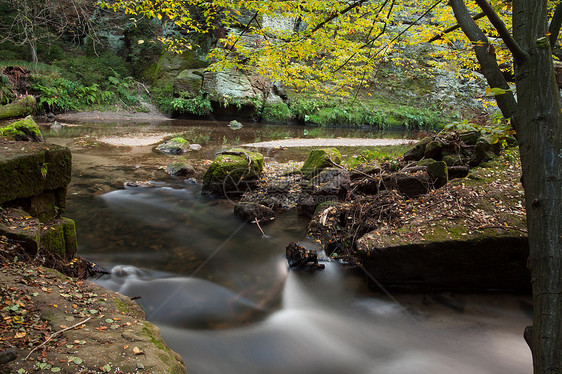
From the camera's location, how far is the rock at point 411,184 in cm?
484

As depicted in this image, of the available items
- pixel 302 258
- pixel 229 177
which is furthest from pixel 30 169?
pixel 229 177

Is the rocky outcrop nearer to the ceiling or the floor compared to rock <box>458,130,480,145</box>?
nearer to the floor

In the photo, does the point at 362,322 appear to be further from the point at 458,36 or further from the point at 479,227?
the point at 458,36

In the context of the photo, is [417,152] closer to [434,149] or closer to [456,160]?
[434,149]

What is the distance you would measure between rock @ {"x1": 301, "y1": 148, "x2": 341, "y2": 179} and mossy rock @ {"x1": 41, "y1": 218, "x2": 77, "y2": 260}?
4.57m

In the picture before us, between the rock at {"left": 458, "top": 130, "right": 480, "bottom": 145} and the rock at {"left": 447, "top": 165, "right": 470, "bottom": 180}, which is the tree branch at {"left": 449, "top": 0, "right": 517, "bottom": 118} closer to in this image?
the rock at {"left": 447, "top": 165, "right": 470, "bottom": 180}

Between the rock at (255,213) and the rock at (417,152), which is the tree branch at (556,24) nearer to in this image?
the rock at (417,152)

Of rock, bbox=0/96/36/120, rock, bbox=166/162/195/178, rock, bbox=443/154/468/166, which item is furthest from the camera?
rock, bbox=0/96/36/120

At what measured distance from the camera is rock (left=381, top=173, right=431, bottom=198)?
4843 millimetres

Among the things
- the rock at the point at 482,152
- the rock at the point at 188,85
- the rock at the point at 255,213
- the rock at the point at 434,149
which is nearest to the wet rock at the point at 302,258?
the rock at the point at 255,213

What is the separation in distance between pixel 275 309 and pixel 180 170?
5.32m

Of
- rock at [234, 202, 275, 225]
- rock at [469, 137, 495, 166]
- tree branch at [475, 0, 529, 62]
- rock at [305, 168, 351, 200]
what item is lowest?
rock at [234, 202, 275, 225]

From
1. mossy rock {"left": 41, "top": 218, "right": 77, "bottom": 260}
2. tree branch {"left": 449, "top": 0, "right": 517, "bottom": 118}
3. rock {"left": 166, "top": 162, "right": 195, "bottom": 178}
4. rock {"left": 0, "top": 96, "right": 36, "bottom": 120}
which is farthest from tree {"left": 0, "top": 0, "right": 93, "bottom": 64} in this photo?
tree branch {"left": 449, "top": 0, "right": 517, "bottom": 118}

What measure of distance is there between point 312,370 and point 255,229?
2838mm
